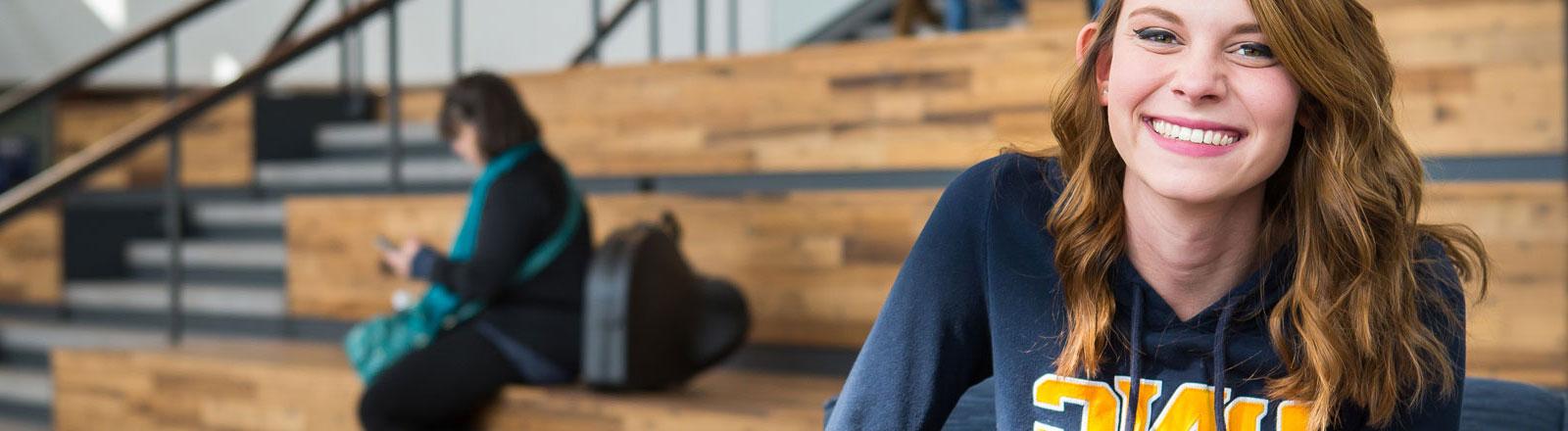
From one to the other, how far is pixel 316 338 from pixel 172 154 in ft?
1.98

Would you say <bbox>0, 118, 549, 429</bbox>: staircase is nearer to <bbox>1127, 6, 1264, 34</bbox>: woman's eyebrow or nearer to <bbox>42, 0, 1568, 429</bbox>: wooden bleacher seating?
<bbox>42, 0, 1568, 429</bbox>: wooden bleacher seating

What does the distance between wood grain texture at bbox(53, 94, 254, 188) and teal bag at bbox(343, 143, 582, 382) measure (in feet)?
6.10

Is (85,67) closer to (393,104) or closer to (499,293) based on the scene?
(393,104)

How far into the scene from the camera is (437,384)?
2.93 meters

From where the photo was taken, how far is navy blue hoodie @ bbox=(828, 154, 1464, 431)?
1.17 m

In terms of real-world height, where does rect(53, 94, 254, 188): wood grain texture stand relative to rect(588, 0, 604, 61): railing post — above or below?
below

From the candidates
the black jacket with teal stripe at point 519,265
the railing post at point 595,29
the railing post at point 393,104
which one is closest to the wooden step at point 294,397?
the black jacket with teal stripe at point 519,265

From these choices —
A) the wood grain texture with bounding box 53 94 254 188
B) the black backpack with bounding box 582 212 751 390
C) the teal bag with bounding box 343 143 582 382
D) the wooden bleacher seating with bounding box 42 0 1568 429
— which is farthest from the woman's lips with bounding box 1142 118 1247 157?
the wood grain texture with bounding box 53 94 254 188

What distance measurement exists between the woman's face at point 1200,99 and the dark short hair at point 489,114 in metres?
2.06

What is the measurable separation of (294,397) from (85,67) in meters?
1.44

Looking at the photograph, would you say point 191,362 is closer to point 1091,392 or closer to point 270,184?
point 270,184

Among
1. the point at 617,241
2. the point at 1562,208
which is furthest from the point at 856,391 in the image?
the point at 1562,208

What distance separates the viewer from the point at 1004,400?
4.02ft

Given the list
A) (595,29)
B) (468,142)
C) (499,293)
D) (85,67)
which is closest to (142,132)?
(85,67)
